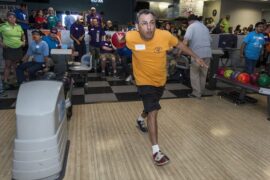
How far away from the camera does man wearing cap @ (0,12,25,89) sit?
16.0 feet

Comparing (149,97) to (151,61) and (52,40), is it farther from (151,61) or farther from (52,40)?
(52,40)

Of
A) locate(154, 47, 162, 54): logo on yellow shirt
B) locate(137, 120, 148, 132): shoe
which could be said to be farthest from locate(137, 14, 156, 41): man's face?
locate(137, 120, 148, 132): shoe

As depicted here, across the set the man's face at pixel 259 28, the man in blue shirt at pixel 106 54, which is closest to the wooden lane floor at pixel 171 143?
the man's face at pixel 259 28

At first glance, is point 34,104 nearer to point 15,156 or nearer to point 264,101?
point 15,156

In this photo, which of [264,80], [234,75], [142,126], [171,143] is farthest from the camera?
[234,75]

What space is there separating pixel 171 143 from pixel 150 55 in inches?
41.6

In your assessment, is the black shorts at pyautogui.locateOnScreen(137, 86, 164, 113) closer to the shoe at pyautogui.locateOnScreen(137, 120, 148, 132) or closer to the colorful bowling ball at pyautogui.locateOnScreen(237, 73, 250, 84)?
the shoe at pyautogui.locateOnScreen(137, 120, 148, 132)

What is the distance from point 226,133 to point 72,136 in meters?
1.84

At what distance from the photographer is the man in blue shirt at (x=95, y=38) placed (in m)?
6.55

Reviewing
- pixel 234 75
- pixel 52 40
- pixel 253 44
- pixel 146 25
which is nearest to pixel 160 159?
pixel 146 25

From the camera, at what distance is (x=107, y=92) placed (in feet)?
15.7

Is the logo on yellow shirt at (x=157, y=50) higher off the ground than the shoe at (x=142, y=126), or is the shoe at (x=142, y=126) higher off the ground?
the logo on yellow shirt at (x=157, y=50)

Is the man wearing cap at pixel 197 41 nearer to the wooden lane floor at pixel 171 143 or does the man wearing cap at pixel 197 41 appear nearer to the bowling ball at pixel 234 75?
the bowling ball at pixel 234 75

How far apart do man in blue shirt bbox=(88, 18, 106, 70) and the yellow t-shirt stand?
4.24m
